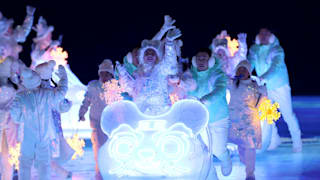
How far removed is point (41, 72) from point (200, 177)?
1.94m

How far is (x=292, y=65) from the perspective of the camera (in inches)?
910

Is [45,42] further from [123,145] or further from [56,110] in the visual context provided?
[123,145]

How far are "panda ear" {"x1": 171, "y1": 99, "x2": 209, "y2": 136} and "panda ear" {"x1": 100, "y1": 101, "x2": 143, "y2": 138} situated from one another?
374 mm

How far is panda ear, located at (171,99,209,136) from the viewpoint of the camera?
5.78 meters

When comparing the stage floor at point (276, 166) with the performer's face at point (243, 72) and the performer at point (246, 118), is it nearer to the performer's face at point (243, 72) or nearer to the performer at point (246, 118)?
the performer at point (246, 118)

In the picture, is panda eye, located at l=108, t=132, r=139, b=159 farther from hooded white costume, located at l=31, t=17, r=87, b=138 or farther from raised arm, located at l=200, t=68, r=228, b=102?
hooded white costume, located at l=31, t=17, r=87, b=138

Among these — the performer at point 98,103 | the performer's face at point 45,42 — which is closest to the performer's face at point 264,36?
the performer at point 98,103

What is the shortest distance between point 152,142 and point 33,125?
1.21m

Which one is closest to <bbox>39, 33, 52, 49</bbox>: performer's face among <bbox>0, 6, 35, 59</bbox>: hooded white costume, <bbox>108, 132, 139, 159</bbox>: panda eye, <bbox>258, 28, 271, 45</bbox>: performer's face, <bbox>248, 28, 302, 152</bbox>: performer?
<bbox>0, 6, 35, 59</bbox>: hooded white costume

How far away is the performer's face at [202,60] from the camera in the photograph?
6797mm

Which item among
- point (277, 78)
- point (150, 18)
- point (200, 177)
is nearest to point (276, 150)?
point (277, 78)

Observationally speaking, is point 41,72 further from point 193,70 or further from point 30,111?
point 193,70

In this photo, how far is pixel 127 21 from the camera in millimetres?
17594

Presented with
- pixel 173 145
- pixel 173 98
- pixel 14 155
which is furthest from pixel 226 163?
pixel 14 155
